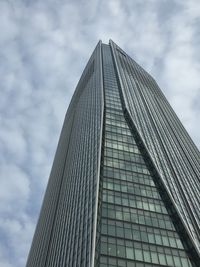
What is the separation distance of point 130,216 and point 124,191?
333 inches

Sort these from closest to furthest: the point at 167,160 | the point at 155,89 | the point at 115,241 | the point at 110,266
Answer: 1. the point at 110,266
2. the point at 115,241
3. the point at 167,160
4. the point at 155,89

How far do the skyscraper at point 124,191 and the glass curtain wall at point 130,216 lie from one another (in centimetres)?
18

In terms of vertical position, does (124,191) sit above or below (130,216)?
above

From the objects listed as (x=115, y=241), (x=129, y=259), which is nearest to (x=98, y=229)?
(x=115, y=241)

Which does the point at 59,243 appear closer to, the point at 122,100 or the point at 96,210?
the point at 96,210

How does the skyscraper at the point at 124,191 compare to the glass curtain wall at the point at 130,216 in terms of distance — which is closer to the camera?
the glass curtain wall at the point at 130,216

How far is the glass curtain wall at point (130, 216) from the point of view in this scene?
64.8m

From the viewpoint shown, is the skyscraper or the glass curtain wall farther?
the skyscraper

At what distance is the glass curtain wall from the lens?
64.8 metres

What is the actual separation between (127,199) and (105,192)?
4.68 metres

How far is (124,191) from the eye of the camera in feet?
269

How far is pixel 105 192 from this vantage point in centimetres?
8025

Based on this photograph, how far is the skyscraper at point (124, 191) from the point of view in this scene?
221 ft

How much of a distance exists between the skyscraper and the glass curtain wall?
0.18 meters
